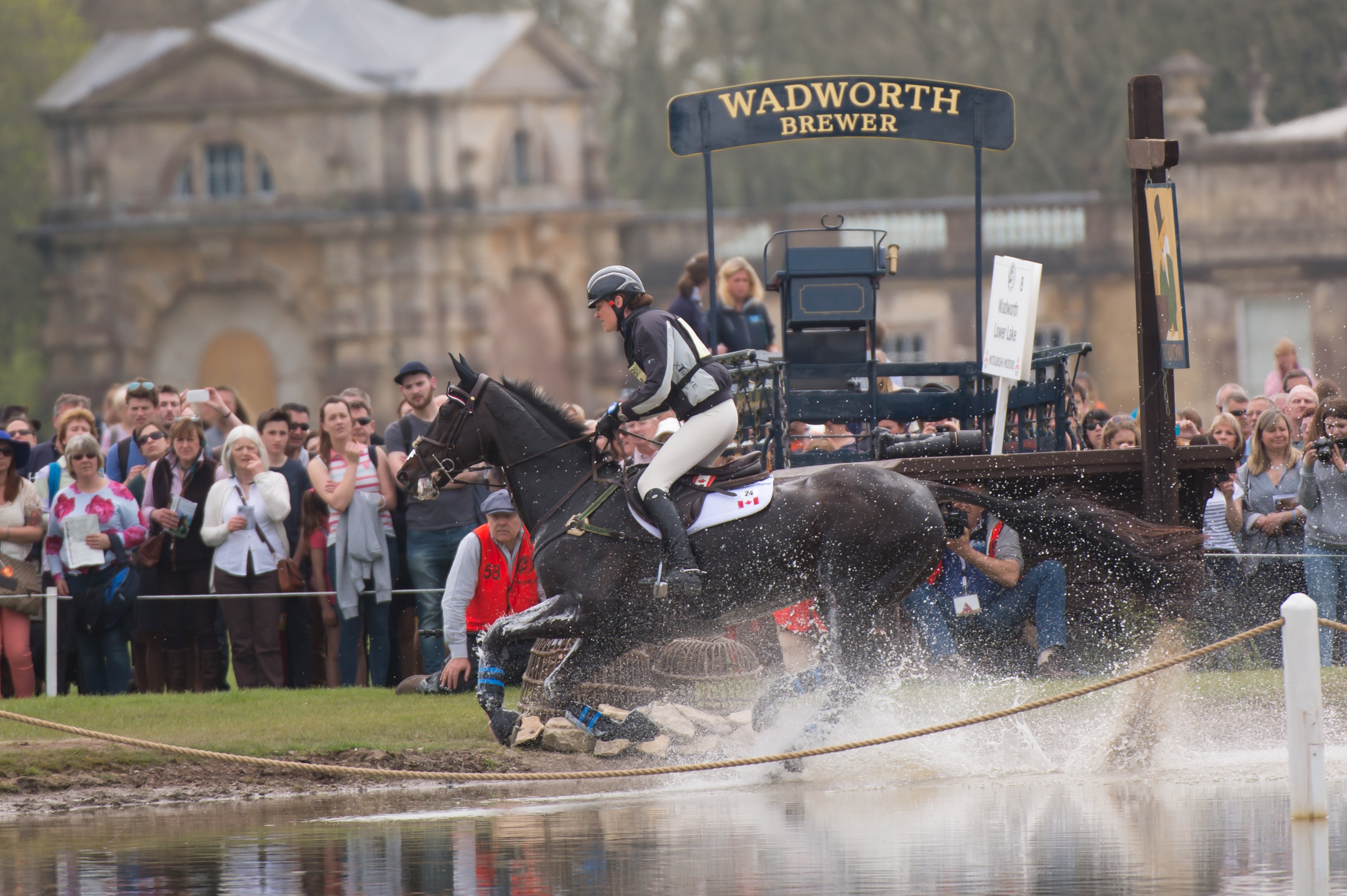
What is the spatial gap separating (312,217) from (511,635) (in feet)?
99.8

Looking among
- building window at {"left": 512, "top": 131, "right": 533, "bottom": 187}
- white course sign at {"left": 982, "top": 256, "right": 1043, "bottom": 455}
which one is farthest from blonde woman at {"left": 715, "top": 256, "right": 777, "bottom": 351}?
building window at {"left": 512, "top": 131, "right": 533, "bottom": 187}

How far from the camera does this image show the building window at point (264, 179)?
42.2 m

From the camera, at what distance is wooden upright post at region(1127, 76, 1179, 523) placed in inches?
494

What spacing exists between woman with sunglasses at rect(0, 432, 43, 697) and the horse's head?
3.97 metres

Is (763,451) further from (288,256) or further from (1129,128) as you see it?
(288,256)

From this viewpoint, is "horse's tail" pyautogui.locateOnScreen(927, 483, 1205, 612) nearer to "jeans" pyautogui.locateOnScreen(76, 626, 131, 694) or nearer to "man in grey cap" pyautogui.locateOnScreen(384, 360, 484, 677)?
"man in grey cap" pyautogui.locateOnScreen(384, 360, 484, 677)

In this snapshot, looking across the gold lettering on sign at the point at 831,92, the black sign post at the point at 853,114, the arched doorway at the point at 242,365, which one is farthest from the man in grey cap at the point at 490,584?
the arched doorway at the point at 242,365

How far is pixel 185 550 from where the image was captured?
15.5 meters

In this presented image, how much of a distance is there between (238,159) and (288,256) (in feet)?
7.37

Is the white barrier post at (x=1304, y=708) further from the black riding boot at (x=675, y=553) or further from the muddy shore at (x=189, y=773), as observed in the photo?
the muddy shore at (x=189, y=773)

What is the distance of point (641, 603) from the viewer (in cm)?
1205

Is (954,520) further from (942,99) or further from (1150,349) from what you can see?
(942,99)

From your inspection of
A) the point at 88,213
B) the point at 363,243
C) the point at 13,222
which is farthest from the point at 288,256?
the point at 13,222

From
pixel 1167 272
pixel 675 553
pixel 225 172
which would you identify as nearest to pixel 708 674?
pixel 675 553
